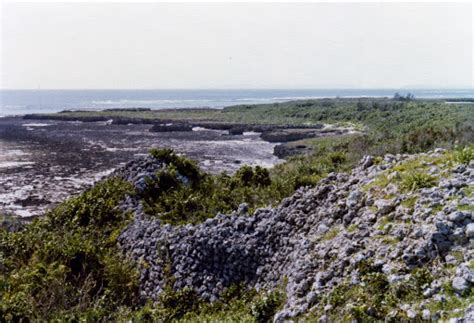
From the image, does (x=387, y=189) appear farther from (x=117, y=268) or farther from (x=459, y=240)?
(x=117, y=268)

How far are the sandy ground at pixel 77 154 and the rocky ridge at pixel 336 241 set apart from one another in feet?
47.2

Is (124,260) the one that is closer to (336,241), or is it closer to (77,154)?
(336,241)

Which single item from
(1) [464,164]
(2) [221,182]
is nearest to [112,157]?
(2) [221,182]

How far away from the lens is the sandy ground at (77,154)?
2894 cm

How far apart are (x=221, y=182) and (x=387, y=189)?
928 cm

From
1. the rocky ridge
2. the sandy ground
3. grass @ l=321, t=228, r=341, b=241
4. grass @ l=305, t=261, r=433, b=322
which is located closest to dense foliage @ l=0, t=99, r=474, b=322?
grass @ l=305, t=261, r=433, b=322

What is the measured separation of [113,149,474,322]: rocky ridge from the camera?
24.6 ft

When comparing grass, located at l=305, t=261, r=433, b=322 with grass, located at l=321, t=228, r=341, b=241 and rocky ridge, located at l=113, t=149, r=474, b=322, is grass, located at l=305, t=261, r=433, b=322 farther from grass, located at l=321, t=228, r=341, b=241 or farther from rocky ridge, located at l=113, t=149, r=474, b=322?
grass, located at l=321, t=228, r=341, b=241

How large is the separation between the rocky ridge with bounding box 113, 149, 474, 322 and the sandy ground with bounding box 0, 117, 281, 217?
14.4 metres

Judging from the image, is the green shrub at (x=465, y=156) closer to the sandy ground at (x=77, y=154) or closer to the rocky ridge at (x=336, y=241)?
the rocky ridge at (x=336, y=241)

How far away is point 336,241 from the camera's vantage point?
948 cm

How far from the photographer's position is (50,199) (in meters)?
26.7

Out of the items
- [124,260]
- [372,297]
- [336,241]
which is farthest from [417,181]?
[124,260]

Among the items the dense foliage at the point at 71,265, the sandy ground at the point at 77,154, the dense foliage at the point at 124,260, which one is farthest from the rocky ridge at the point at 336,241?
the sandy ground at the point at 77,154
